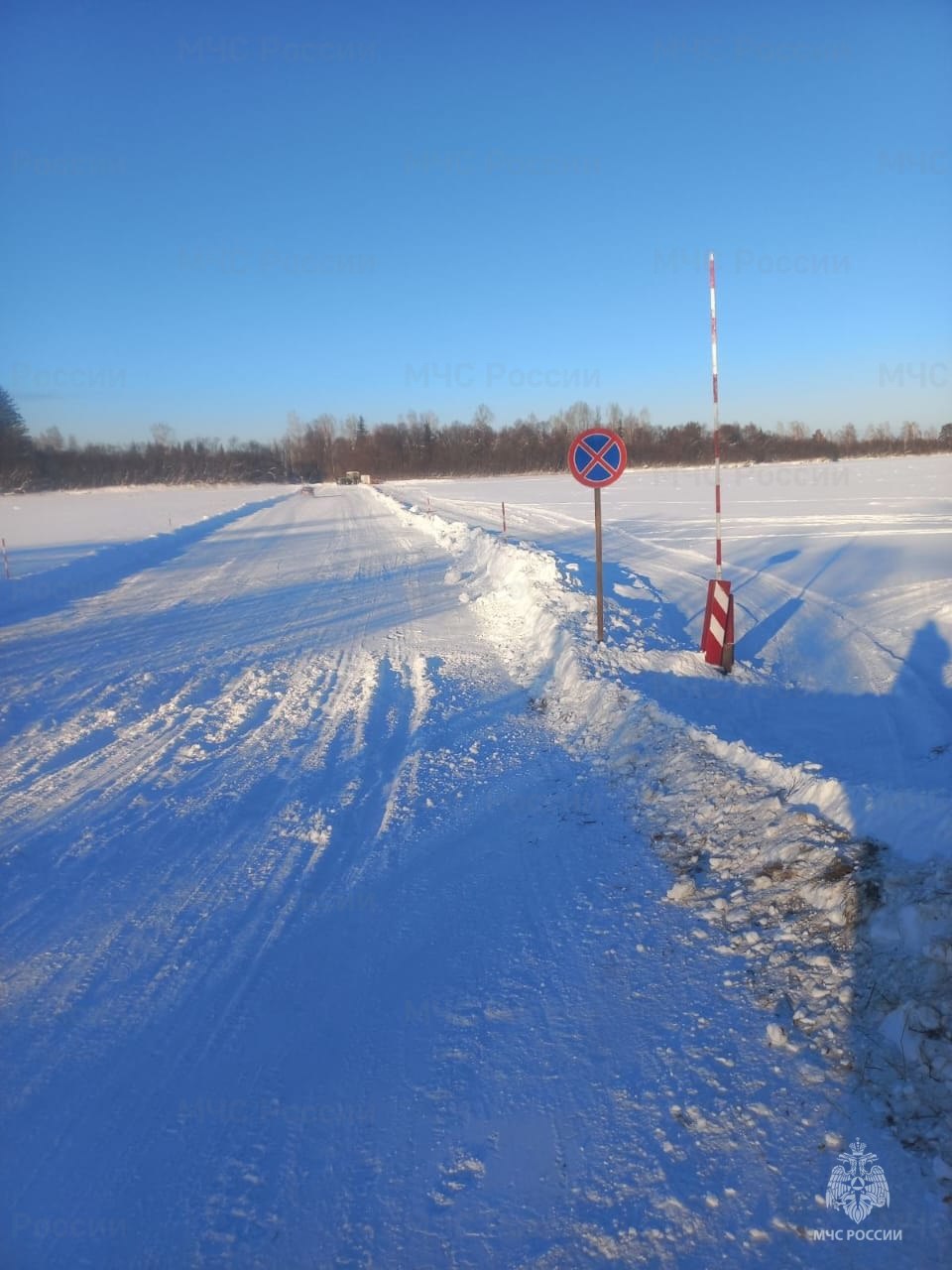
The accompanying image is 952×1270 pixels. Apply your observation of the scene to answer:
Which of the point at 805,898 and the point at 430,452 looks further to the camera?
the point at 430,452

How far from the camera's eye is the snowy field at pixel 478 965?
2295 millimetres

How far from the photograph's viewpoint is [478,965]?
336cm

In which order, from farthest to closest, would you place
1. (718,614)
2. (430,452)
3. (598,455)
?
(430,452), (598,455), (718,614)

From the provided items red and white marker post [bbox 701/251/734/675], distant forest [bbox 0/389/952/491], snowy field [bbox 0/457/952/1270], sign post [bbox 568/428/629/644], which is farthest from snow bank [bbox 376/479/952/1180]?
distant forest [bbox 0/389/952/491]

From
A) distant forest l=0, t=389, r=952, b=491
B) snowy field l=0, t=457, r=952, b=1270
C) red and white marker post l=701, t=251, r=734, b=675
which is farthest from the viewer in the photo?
distant forest l=0, t=389, r=952, b=491

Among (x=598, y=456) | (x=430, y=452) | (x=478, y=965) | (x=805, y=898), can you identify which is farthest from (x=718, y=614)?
(x=430, y=452)

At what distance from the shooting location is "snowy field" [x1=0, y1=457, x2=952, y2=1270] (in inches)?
90.4

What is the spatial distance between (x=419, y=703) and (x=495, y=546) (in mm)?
9181

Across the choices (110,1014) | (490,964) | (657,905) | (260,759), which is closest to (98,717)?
(260,759)

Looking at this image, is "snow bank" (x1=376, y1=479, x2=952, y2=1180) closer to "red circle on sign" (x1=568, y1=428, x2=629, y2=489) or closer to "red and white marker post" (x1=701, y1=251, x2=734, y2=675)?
"red and white marker post" (x1=701, y1=251, x2=734, y2=675)

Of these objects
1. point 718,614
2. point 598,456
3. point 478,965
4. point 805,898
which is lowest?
point 478,965

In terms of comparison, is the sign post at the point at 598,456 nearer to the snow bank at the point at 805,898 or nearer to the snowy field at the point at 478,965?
the snowy field at the point at 478,965

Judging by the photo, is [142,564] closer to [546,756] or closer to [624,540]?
[624,540]

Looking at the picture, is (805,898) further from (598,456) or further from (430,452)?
(430,452)
